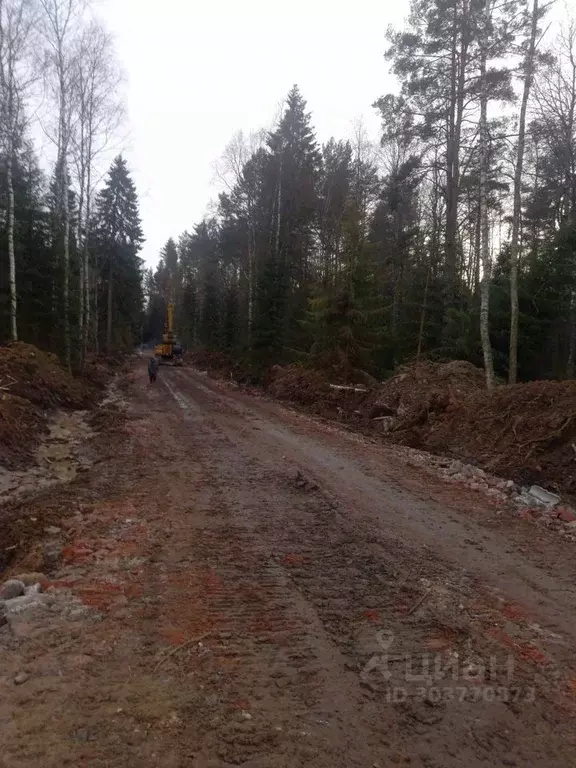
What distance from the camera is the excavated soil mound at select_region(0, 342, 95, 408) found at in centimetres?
1191

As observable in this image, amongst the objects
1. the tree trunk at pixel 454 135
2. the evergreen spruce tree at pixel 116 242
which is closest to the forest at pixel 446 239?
the tree trunk at pixel 454 135

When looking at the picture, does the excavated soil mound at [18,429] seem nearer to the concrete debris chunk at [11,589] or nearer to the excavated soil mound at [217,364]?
the concrete debris chunk at [11,589]

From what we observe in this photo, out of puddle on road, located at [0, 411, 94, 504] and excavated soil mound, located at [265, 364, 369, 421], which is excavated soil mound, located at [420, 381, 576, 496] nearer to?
excavated soil mound, located at [265, 364, 369, 421]

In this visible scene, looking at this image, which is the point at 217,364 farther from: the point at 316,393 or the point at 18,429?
the point at 18,429

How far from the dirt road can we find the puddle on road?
A: 972 millimetres

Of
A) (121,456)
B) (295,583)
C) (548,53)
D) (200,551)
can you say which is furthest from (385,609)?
(548,53)

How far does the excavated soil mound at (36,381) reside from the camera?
39.1 ft

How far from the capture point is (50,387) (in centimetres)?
1340

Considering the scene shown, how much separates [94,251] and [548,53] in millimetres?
32678

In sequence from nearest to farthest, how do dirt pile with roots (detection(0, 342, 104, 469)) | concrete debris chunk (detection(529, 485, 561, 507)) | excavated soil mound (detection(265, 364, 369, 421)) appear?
concrete debris chunk (detection(529, 485, 561, 507)) < dirt pile with roots (detection(0, 342, 104, 469)) < excavated soil mound (detection(265, 364, 369, 421))

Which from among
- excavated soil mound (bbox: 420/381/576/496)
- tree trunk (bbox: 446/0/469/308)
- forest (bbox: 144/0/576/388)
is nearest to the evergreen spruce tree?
forest (bbox: 144/0/576/388)

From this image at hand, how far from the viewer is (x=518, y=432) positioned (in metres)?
9.52

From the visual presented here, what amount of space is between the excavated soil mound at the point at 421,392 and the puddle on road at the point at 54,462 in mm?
7509

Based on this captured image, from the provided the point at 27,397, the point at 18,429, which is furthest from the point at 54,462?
the point at 27,397
